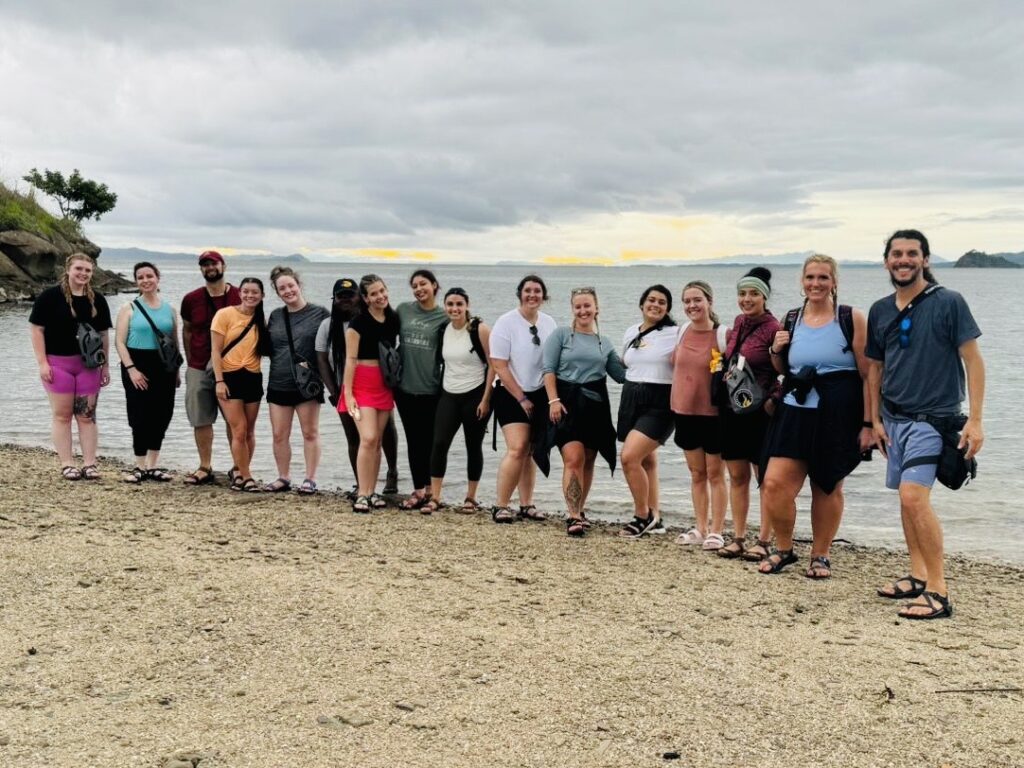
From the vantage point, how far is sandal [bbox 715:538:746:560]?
7.12 meters

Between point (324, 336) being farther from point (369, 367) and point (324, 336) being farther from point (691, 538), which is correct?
point (691, 538)

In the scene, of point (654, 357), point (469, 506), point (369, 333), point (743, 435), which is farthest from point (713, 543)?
point (369, 333)

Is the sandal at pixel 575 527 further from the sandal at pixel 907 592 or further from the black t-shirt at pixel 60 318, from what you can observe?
the black t-shirt at pixel 60 318

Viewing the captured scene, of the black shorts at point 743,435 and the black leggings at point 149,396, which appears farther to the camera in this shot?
the black leggings at point 149,396

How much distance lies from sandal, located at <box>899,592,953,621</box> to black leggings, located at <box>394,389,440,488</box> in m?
4.20

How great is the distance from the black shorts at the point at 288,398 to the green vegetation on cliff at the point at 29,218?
42.7 meters

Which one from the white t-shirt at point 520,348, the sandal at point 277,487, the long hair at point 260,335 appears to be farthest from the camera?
the sandal at point 277,487

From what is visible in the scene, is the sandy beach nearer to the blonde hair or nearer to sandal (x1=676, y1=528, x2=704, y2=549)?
sandal (x1=676, y1=528, x2=704, y2=549)

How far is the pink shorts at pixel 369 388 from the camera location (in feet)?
26.6

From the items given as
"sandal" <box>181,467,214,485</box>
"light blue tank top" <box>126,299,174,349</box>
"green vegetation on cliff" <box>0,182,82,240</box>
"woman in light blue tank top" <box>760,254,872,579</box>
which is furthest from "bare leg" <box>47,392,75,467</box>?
"green vegetation on cliff" <box>0,182,82,240</box>

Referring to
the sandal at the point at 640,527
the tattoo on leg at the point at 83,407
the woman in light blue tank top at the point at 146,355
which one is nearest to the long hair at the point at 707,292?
the sandal at the point at 640,527

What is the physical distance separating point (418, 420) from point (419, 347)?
2.29ft

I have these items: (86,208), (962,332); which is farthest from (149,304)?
(86,208)

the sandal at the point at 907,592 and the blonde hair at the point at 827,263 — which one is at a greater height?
the blonde hair at the point at 827,263
